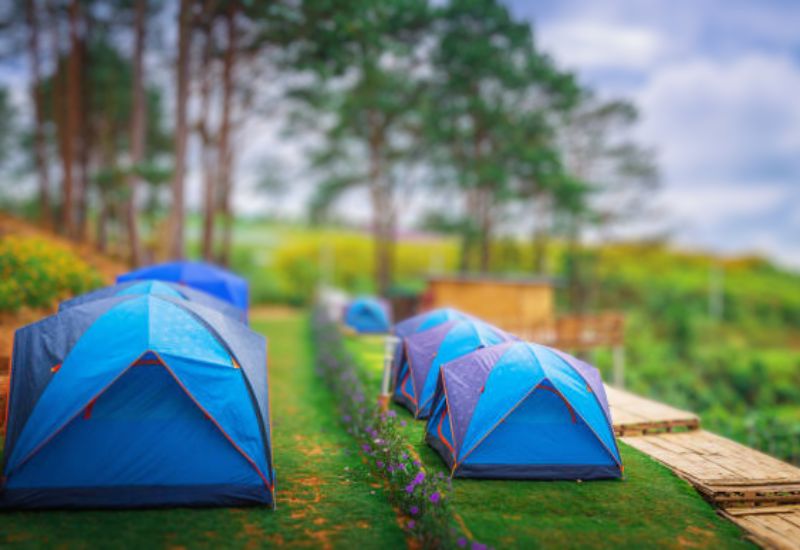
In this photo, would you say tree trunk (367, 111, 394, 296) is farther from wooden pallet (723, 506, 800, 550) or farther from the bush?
wooden pallet (723, 506, 800, 550)

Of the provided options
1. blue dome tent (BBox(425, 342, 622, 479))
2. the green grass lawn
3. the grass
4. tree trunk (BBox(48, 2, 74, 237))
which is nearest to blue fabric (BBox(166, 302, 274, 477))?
the grass

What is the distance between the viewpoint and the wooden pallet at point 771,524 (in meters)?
5.28

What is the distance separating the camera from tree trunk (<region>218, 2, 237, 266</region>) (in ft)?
54.6

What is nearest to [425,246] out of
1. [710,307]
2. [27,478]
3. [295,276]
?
[295,276]

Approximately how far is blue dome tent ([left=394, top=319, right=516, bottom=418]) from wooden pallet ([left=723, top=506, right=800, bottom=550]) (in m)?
3.58

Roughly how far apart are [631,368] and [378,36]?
16.8 meters

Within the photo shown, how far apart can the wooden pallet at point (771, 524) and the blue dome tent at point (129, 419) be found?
4.75m

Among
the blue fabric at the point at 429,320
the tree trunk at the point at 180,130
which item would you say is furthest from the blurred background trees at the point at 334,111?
the blue fabric at the point at 429,320

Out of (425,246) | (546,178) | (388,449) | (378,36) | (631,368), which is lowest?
(631,368)

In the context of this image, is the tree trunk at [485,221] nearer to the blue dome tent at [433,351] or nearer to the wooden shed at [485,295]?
the wooden shed at [485,295]

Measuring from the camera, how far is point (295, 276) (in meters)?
33.7

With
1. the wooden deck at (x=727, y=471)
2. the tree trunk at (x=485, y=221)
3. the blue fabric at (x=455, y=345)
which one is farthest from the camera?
the tree trunk at (x=485, y=221)

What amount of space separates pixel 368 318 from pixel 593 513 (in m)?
12.8

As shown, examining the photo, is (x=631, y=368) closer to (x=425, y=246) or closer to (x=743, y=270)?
(x=425, y=246)
